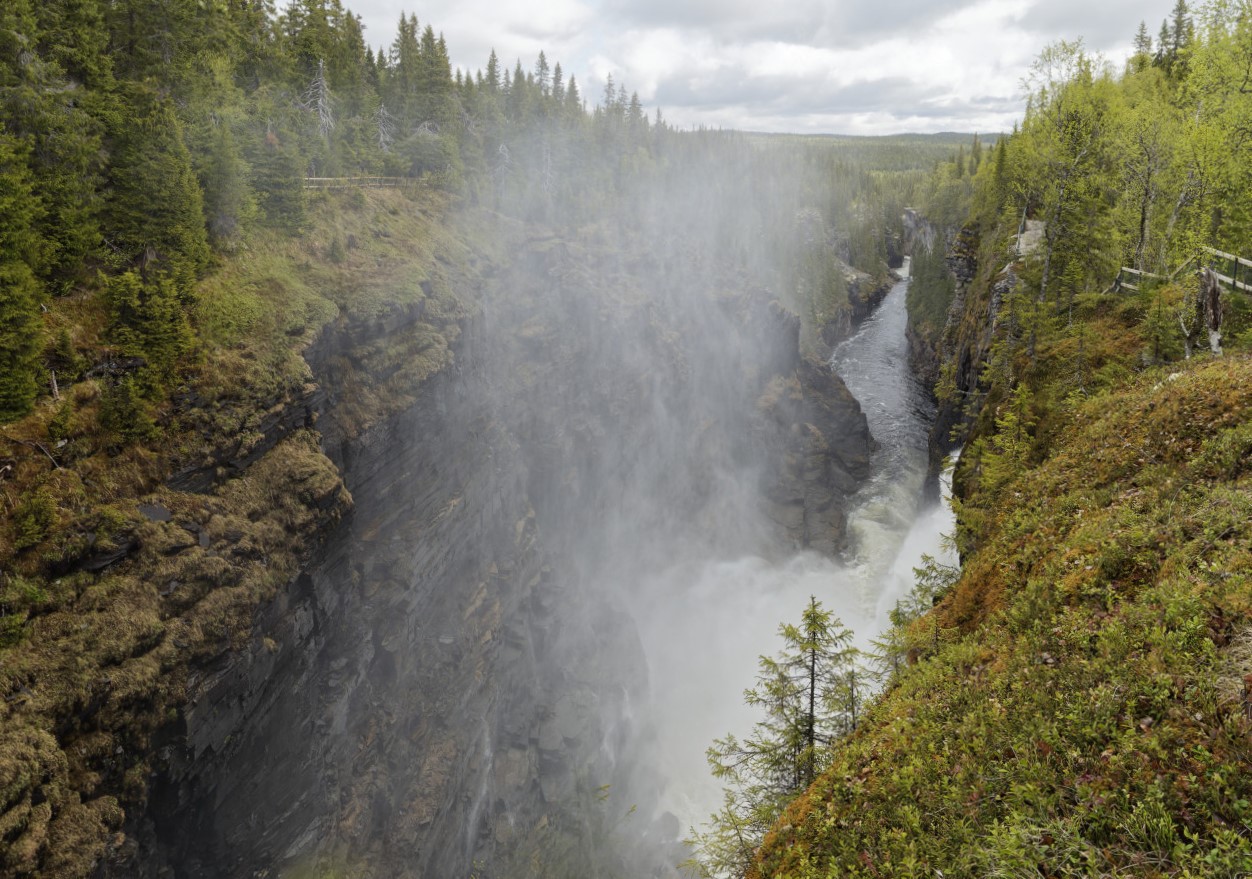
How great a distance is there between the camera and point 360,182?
39.6 m

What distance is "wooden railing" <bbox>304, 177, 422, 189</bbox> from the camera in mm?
34312

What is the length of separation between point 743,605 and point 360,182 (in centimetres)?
4065

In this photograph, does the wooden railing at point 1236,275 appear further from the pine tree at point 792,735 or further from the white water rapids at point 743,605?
the white water rapids at point 743,605

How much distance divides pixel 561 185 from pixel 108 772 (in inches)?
2382

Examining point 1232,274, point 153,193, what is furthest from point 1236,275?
point 153,193

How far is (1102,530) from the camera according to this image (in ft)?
35.3

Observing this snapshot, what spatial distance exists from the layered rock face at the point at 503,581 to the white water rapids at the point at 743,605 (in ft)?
6.46

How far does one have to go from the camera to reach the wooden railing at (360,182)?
113 ft

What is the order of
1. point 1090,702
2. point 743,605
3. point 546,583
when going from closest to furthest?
point 1090,702, point 546,583, point 743,605

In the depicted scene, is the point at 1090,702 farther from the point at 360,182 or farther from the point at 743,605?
the point at 360,182

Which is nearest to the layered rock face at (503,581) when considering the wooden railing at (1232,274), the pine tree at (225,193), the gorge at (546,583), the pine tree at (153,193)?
the gorge at (546,583)

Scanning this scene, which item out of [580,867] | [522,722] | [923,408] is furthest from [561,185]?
[580,867]

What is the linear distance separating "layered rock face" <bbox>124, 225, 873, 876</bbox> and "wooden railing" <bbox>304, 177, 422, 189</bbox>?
8.93 meters

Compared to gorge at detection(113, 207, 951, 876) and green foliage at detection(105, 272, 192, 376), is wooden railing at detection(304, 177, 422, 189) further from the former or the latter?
green foliage at detection(105, 272, 192, 376)
